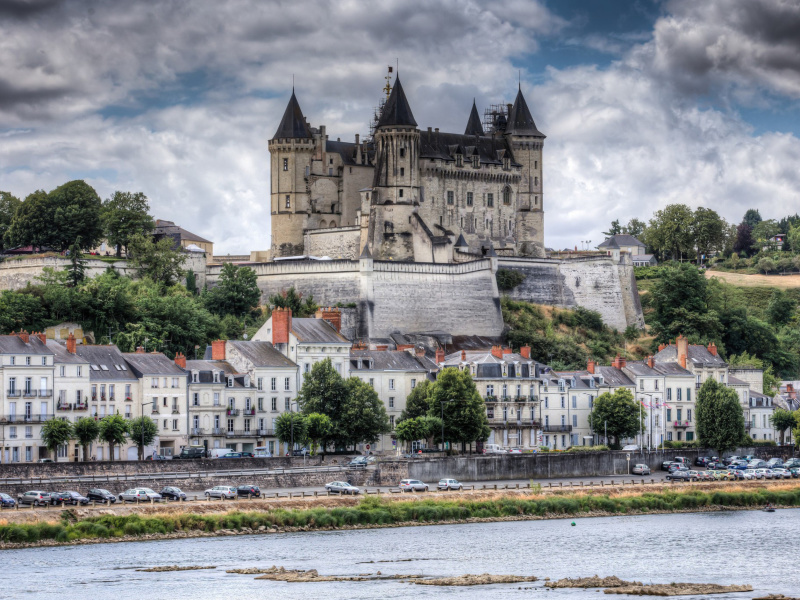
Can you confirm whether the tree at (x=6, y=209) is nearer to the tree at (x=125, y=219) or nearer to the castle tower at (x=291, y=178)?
the tree at (x=125, y=219)

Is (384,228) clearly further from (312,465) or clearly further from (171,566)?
(171,566)

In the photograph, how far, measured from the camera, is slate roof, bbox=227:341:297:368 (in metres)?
77.7

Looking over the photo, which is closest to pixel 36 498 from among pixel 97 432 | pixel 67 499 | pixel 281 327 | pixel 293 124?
pixel 67 499

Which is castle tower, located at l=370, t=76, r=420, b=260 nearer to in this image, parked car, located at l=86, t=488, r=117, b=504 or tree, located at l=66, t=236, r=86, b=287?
tree, located at l=66, t=236, r=86, b=287

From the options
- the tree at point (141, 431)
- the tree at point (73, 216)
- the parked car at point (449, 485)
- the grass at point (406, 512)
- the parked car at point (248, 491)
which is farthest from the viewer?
the tree at point (73, 216)

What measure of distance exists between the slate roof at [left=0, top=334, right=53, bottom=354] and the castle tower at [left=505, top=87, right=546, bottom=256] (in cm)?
5661

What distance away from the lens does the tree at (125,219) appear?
106 m

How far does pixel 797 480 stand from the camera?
76.5 metres

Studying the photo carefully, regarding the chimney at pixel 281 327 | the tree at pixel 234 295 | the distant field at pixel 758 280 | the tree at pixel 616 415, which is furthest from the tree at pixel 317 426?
the distant field at pixel 758 280

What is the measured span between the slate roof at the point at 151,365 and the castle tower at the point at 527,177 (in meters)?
50.9

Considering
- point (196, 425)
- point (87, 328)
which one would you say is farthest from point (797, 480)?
point (87, 328)

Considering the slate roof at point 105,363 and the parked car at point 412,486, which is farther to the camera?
the slate roof at point 105,363

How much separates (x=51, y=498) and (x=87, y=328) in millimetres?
33679

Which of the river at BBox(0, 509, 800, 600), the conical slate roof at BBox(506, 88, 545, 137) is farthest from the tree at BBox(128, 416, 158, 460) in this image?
the conical slate roof at BBox(506, 88, 545, 137)
